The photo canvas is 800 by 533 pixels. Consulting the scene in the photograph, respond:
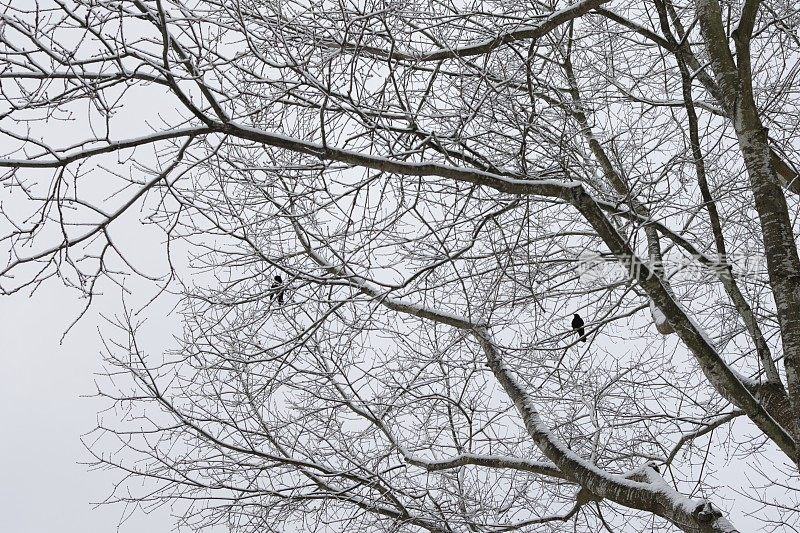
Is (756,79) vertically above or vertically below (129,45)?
above

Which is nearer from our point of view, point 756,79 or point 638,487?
point 638,487

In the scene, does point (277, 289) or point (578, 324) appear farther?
point (578, 324)

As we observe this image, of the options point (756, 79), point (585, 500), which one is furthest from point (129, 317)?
point (756, 79)

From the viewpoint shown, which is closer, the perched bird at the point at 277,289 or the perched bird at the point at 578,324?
the perched bird at the point at 277,289

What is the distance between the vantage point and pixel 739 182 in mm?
6422

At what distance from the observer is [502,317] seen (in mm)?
6664

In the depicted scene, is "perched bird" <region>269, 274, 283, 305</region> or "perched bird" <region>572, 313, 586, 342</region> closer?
"perched bird" <region>269, 274, 283, 305</region>

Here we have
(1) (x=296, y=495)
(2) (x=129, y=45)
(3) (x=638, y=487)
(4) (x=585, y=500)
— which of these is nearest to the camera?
(2) (x=129, y=45)

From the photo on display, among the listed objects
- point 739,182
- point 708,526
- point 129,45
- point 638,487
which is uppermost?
point 739,182

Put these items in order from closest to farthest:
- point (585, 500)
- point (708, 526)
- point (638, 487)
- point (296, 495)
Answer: point (708, 526) < point (638, 487) < point (585, 500) < point (296, 495)

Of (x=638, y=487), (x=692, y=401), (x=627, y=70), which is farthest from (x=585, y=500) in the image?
(x=627, y=70)

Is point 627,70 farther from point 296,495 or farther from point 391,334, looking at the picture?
point 296,495

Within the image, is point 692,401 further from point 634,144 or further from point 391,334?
point 391,334

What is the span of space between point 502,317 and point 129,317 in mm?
3112
